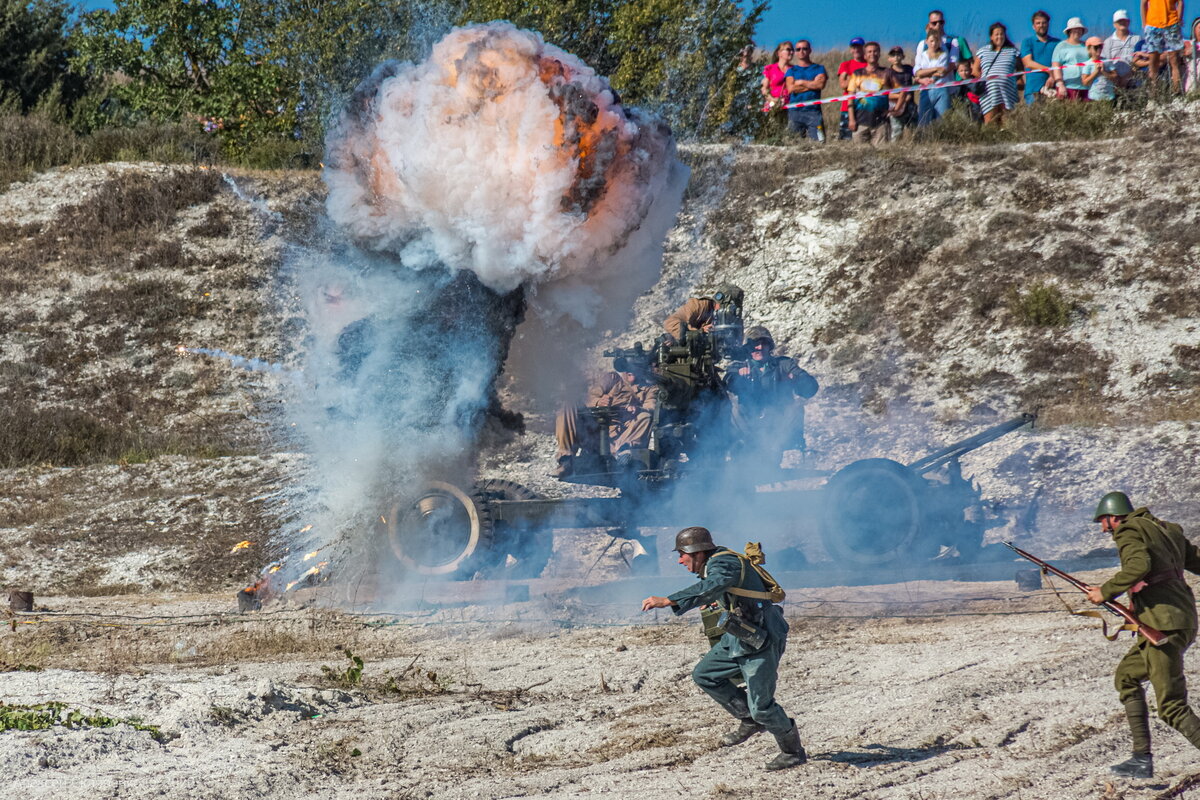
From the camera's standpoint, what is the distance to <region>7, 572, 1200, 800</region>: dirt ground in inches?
288

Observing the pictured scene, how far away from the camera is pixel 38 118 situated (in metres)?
27.7

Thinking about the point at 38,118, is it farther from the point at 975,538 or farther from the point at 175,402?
the point at 975,538

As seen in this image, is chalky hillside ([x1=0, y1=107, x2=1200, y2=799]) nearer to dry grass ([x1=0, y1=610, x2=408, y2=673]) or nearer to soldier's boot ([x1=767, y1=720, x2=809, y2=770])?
dry grass ([x1=0, y1=610, x2=408, y2=673])

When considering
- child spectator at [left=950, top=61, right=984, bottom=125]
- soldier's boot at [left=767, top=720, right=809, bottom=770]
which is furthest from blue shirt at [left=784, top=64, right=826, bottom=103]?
soldier's boot at [left=767, top=720, right=809, bottom=770]

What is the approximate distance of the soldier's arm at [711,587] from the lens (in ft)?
24.4

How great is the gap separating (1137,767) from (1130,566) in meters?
1.14

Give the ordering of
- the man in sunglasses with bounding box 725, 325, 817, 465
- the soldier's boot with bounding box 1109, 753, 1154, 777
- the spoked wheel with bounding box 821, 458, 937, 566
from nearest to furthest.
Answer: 1. the soldier's boot with bounding box 1109, 753, 1154, 777
2. the spoked wheel with bounding box 821, 458, 937, 566
3. the man in sunglasses with bounding box 725, 325, 817, 465

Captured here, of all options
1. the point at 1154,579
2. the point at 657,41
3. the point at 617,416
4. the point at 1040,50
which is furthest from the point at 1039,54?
the point at 1154,579

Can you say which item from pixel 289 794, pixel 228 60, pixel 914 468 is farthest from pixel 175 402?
pixel 289 794

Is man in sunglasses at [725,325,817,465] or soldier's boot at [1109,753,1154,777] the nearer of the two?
soldier's boot at [1109,753,1154,777]

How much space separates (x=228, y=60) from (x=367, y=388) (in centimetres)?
1383

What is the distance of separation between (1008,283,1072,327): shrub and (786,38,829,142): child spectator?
5.49m

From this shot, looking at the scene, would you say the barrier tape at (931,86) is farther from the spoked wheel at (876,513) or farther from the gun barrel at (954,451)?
the spoked wheel at (876,513)

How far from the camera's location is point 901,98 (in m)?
22.6
